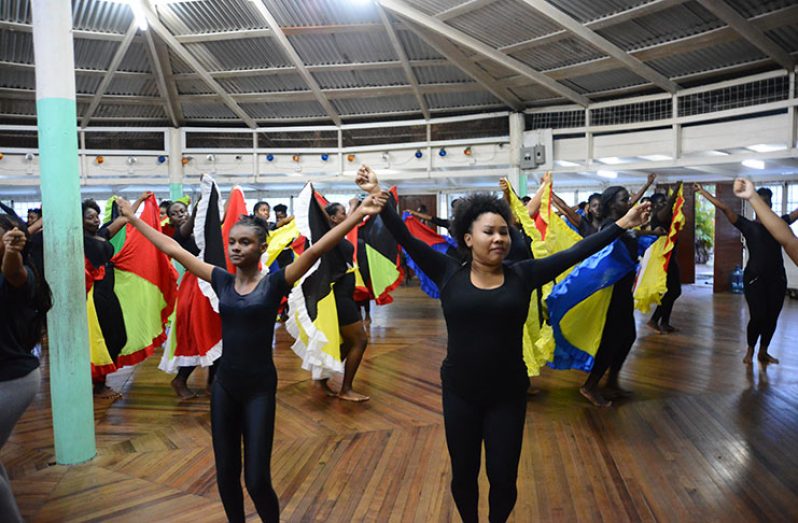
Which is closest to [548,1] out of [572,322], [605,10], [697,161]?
[605,10]

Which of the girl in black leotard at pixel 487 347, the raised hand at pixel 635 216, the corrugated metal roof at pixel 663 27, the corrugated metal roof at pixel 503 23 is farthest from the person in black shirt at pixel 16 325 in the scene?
the corrugated metal roof at pixel 663 27

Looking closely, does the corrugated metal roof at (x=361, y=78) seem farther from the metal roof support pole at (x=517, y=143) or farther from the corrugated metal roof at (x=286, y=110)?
the metal roof support pole at (x=517, y=143)

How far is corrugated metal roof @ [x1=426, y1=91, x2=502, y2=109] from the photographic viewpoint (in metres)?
9.81

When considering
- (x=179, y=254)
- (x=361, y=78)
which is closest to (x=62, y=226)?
(x=179, y=254)

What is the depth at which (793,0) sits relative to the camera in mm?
5934

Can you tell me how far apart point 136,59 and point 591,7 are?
7.16 m

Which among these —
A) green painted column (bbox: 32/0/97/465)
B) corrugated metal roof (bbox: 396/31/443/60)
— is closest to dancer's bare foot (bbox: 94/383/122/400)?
green painted column (bbox: 32/0/97/465)

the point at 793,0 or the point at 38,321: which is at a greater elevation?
the point at 793,0

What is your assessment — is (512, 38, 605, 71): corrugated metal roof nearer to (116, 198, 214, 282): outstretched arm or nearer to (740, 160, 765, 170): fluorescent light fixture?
(740, 160, 765, 170): fluorescent light fixture

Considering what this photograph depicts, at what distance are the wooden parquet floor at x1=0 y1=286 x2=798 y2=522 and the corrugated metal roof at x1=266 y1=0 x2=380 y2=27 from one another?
5.43 meters

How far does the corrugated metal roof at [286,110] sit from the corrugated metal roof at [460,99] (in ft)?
7.04

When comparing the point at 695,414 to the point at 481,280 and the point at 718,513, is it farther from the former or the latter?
the point at 481,280

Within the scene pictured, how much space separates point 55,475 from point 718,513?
327 cm

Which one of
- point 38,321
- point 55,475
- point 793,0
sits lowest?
point 55,475
